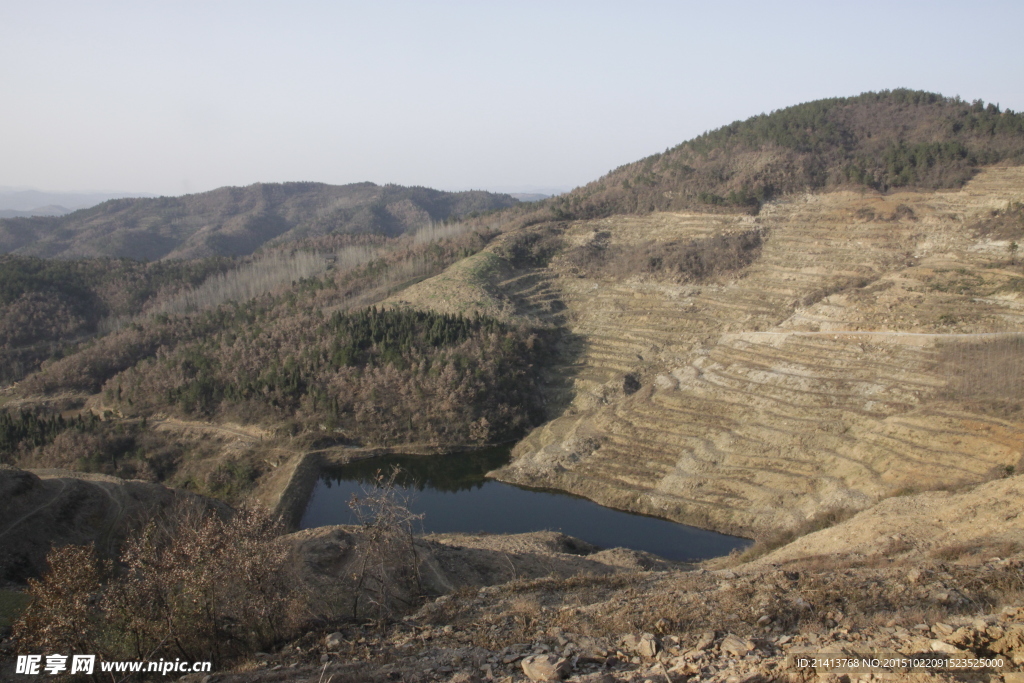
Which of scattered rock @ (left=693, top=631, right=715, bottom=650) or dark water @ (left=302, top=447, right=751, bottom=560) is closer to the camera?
scattered rock @ (left=693, top=631, right=715, bottom=650)

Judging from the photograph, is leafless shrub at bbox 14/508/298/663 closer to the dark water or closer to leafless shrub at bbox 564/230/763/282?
the dark water

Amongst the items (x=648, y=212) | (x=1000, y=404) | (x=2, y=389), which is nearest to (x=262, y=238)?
(x=2, y=389)

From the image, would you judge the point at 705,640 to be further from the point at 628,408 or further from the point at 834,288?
the point at 834,288

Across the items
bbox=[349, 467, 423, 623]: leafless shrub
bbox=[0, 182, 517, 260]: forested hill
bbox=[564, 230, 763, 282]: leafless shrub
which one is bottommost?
bbox=[349, 467, 423, 623]: leafless shrub

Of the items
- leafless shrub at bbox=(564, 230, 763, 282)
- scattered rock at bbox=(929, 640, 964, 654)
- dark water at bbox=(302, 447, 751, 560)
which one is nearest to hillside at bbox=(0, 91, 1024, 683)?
scattered rock at bbox=(929, 640, 964, 654)

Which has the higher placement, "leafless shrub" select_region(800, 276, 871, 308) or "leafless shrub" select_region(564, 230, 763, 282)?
"leafless shrub" select_region(564, 230, 763, 282)

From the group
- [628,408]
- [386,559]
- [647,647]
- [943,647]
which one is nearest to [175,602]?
[386,559]

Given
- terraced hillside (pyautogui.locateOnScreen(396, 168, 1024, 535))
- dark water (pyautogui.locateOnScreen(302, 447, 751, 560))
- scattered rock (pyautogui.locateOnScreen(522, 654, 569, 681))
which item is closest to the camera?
scattered rock (pyautogui.locateOnScreen(522, 654, 569, 681))
